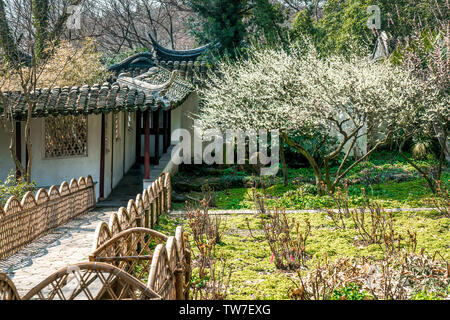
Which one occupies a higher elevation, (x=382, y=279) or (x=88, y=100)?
(x=88, y=100)

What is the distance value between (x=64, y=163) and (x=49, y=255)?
15.9 feet

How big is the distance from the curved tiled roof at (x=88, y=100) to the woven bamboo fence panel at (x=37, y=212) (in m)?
1.51

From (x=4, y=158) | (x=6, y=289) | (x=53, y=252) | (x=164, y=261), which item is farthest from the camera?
(x=4, y=158)

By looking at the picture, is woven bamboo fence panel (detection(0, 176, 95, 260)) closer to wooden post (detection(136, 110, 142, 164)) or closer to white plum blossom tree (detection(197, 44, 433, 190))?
white plum blossom tree (detection(197, 44, 433, 190))

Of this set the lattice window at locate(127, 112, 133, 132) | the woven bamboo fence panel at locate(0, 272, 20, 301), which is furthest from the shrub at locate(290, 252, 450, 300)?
the lattice window at locate(127, 112, 133, 132)

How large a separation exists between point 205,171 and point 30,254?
907cm

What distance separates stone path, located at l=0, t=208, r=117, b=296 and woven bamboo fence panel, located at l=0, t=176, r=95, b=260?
0.13 metres

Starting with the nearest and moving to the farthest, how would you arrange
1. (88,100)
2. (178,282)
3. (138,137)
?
1. (178,282)
2. (88,100)
3. (138,137)

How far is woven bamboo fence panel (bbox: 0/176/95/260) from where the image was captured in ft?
20.5

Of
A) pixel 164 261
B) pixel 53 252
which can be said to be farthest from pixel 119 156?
pixel 164 261

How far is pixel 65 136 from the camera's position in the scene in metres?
11.0

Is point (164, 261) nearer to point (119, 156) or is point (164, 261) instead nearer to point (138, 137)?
point (119, 156)

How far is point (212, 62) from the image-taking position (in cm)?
1728
